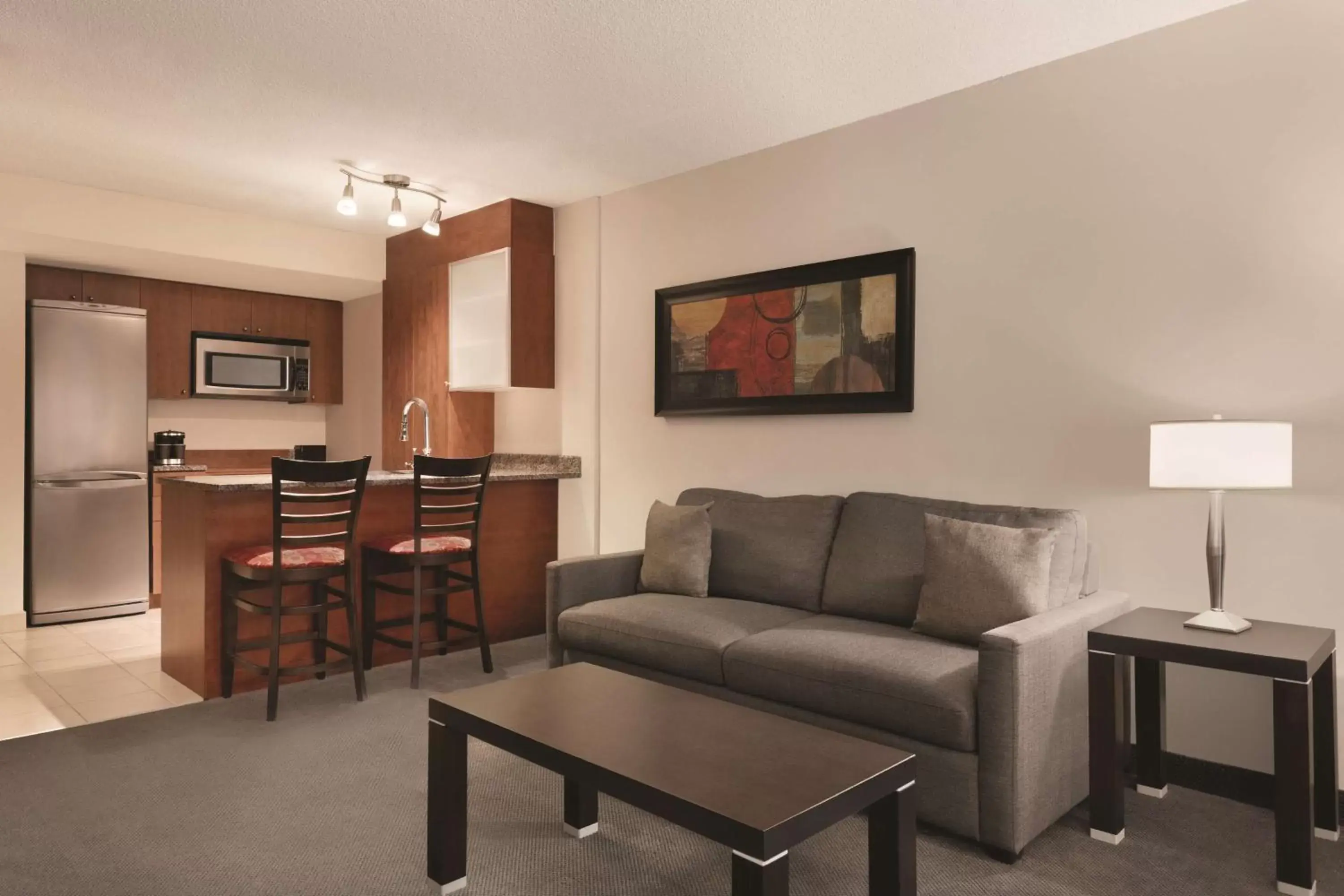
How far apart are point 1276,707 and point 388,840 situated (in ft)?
7.71

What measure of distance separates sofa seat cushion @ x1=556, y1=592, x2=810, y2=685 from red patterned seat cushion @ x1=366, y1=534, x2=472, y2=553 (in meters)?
0.79

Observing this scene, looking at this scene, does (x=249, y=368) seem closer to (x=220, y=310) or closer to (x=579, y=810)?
(x=220, y=310)

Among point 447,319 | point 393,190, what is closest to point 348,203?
point 393,190

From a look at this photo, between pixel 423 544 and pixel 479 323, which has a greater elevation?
pixel 479 323

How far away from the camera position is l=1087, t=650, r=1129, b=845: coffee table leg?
2.38 m

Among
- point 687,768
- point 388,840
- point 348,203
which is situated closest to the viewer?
point 687,768

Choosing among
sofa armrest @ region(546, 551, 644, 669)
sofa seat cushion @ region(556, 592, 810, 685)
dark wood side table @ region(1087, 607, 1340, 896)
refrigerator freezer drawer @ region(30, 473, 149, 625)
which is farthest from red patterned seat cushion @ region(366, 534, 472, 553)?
dark wood side table @ region(1087, 607, 1340, 896)

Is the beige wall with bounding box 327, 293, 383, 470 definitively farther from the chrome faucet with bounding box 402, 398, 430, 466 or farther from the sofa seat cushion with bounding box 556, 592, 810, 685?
the sofa seat cushion with bounding box 556, 592, 810, 685

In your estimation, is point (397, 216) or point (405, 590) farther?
point (397, 216)

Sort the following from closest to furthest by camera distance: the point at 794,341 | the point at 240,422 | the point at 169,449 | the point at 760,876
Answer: the point at 760,876, the point at 794,341, the point at 169,449, the point at 240,422

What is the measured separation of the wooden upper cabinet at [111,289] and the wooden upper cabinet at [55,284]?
37 mm

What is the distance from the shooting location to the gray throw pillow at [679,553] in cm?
365

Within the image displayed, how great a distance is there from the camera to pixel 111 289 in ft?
18.8

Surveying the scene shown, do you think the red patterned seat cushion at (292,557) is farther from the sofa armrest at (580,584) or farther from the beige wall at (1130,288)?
the beige wall at (1130,288)
